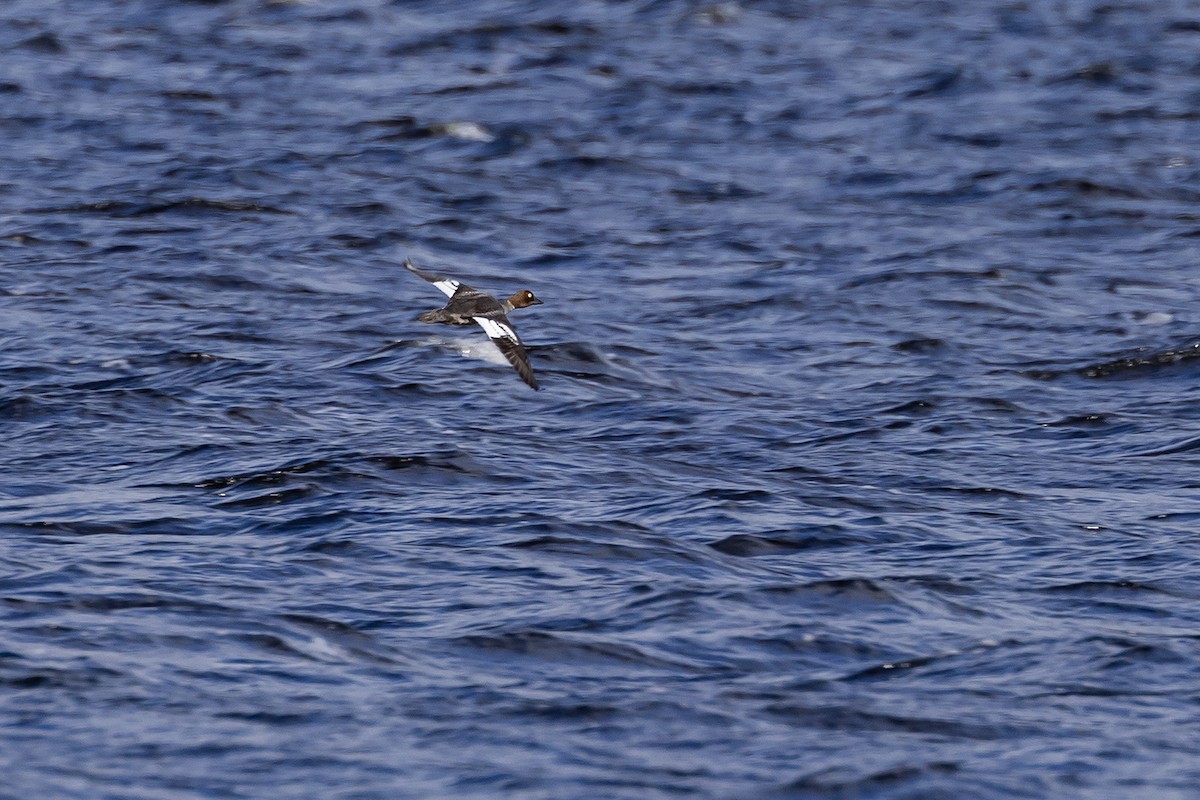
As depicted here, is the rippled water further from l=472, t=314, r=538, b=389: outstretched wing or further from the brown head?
l=472, t=314, r=538, b=389: outstretched wing

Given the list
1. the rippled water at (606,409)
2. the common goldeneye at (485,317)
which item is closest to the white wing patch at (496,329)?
the common goldeneye at (485,317)

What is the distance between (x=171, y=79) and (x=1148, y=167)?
11.2 meters

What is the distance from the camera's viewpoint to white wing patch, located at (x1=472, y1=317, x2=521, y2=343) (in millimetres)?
13219

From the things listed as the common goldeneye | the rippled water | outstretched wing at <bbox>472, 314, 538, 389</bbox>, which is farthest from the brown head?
outstretched wing at <bbox>472, 314, 538, 389</bbox>

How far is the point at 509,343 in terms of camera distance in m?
13.1

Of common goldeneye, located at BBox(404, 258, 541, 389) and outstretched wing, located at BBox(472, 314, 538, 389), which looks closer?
outstretched wing, located at BBox(472, 314, 538, 389)

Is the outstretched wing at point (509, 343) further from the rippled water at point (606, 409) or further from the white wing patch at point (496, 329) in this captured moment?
the rippled water at point (606, 409)

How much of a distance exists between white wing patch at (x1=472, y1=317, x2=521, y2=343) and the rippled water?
714 mm

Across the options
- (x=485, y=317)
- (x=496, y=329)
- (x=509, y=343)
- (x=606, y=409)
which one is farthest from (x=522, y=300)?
(x=509, y=343)

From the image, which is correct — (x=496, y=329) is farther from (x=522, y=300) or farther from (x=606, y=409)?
(x=522, y=300)

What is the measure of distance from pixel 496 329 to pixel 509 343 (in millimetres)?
426

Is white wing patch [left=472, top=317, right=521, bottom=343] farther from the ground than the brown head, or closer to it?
farther from the ground

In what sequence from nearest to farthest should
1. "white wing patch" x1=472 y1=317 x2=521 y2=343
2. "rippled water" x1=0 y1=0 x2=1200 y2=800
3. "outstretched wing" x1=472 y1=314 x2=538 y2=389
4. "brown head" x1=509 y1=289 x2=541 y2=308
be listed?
"rippled water" x1=0 y1=0 x2=1200 y2=800 < "outstretched wing" x1=472 y1=314 x2=538 y2=389 < "white wing patch" x1=472 y1=317 x2=521 y2=343 < "brown head" x1=509 y1=289 x2=541 y2=308

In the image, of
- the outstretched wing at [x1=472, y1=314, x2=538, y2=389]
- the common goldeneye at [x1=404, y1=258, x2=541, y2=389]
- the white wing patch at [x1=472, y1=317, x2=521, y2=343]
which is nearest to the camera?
the outstretched wing at [x1=472, y1=314, x2=538, y2=389]
